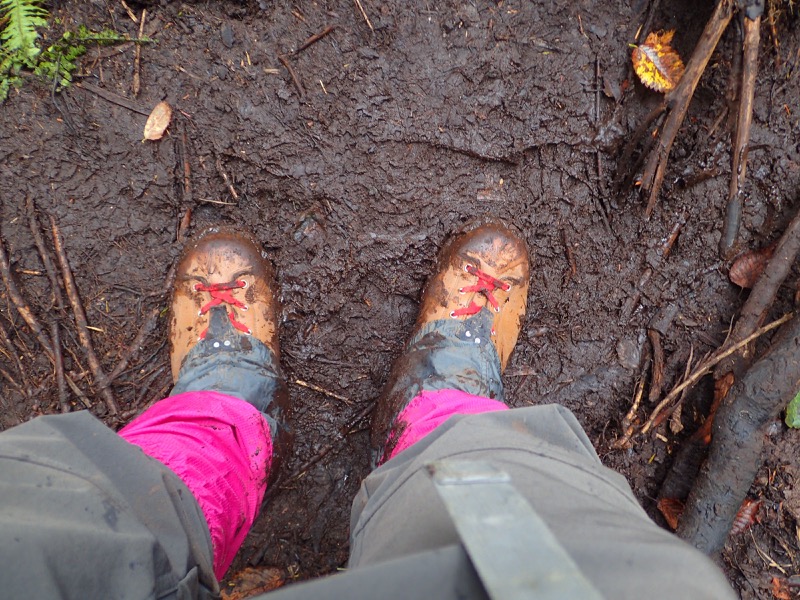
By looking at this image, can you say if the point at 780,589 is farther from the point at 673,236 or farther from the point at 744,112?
the point at 744,112

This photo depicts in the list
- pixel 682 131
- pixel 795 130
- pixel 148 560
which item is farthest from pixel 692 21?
pixel 148 560

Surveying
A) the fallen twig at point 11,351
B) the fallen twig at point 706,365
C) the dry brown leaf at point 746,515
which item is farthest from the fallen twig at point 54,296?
the dry brown leaf at point 746,515

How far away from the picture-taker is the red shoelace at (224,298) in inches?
77.7

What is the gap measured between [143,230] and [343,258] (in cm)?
81

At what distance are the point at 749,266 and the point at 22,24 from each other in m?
2.91

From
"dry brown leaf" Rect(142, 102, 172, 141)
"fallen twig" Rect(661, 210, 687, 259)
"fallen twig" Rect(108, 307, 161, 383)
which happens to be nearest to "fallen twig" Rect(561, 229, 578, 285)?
"fallen twig" Rect(661, 210, 687, 259)

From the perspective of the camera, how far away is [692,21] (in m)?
1.81

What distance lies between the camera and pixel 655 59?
6.07 ft

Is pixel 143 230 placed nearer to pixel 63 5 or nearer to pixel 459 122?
pixel 63 5

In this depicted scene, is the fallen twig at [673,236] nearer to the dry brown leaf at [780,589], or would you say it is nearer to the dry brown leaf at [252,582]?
the dry brown leaf at [780,589]

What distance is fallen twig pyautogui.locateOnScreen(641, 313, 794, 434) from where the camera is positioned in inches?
71.7

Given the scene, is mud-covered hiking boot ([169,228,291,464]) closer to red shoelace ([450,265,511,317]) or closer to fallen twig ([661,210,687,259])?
red shoelace ([450,265,511,317])

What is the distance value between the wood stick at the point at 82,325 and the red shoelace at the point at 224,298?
0.44m

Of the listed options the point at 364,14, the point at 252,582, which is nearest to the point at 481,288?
the point at 364,14
